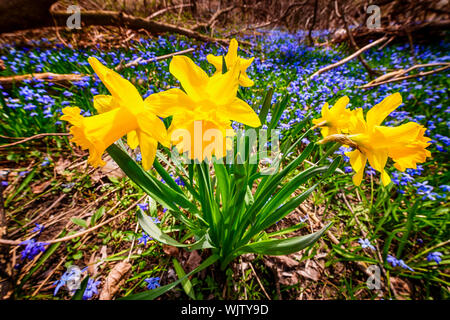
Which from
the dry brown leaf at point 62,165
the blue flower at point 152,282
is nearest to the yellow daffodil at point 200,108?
the blue flower at point 152,282

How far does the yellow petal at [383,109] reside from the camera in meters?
0.64

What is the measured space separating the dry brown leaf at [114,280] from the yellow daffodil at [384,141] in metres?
1.25

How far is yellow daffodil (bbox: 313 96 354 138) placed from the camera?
2.32ft

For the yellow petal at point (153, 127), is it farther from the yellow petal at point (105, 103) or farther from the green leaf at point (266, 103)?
the green leaf at point (266, 103)

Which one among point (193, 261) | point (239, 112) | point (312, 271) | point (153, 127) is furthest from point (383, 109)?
point (193, 261)

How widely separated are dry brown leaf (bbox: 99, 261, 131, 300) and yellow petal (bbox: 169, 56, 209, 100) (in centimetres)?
109

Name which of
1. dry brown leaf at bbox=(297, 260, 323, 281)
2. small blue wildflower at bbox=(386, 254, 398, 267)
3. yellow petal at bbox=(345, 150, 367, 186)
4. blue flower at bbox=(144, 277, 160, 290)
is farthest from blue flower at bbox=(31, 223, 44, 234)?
small blue wildflower at bbox=(386, 254, 398, 267)

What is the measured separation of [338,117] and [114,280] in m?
1.40

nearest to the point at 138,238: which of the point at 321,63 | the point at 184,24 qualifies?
the point at 321,63

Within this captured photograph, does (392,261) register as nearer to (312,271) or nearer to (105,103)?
(312,271)

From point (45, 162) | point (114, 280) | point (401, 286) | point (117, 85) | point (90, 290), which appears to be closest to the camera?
point (117, 85)

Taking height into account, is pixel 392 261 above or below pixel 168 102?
below

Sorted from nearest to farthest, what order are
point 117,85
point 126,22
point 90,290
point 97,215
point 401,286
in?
point 117,85 → point 90,290 → point 401,286 → point 97,215 → point 126,22

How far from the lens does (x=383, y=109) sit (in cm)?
65
